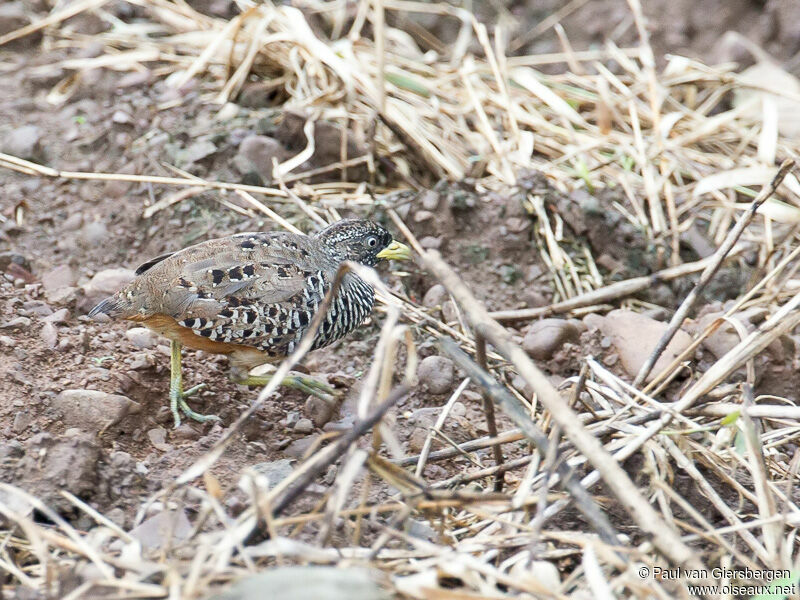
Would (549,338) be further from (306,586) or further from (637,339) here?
(306,586)

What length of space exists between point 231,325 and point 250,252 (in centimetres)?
38

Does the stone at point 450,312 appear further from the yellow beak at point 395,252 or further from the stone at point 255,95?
the stone at point 255,95

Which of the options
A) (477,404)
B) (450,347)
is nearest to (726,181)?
(477,404)

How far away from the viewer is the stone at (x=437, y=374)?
15.0 ft

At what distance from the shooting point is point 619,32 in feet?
27.1

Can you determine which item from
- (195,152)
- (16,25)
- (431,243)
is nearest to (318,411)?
(431,243)

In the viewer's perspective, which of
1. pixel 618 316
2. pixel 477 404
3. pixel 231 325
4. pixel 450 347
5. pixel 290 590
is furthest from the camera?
pixel 618 316

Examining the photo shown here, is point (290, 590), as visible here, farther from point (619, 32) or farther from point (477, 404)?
point (619, 32)

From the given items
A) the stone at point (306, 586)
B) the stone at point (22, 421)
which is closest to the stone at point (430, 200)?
the stone at point (22, 421)

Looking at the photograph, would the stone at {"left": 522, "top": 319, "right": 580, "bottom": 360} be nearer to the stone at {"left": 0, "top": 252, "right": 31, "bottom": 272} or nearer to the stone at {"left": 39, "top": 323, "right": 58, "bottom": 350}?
the stone at {"left": 39, "top": 323, "right": 58, "bottom": 350}

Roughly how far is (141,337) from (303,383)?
2.87ft

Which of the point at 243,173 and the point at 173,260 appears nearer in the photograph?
the point at 173,260

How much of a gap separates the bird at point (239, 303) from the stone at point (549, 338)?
919 mm

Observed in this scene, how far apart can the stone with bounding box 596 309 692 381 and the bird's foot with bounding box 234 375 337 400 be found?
1.50 meters
